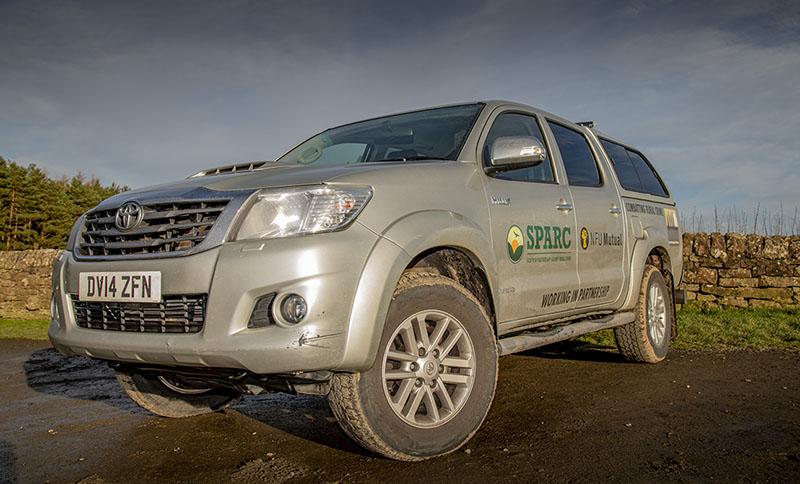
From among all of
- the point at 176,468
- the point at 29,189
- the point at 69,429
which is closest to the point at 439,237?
the point at 176,468

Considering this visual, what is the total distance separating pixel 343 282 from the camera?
7.62ft

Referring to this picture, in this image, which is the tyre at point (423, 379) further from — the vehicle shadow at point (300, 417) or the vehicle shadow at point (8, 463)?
the vehicle shadow at point (8, 463)

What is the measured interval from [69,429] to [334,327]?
2.26 metres

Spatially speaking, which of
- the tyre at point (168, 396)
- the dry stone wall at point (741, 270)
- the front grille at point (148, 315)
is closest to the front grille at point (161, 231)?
the front grille at point (148, 315)

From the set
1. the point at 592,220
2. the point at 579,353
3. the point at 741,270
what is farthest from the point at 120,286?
the point at 741,270

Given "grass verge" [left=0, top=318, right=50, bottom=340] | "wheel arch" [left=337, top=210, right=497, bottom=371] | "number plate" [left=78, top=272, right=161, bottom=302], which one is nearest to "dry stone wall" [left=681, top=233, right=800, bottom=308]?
"wheel arch" [left=337, top=210, right=497, bottom=371]

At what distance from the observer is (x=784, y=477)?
2.35 meters

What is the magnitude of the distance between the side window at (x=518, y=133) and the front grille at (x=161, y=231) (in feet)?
5.35

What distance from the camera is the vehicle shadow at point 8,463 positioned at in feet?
8.55

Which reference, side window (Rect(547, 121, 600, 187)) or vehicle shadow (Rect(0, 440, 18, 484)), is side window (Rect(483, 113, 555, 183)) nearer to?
side window (Rect(547, 121, 600, 187))

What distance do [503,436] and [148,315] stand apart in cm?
187

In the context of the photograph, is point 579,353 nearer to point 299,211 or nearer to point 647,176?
point 647,176

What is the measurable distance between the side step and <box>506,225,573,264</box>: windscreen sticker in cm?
46

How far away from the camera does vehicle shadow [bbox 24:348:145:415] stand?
443 cm
